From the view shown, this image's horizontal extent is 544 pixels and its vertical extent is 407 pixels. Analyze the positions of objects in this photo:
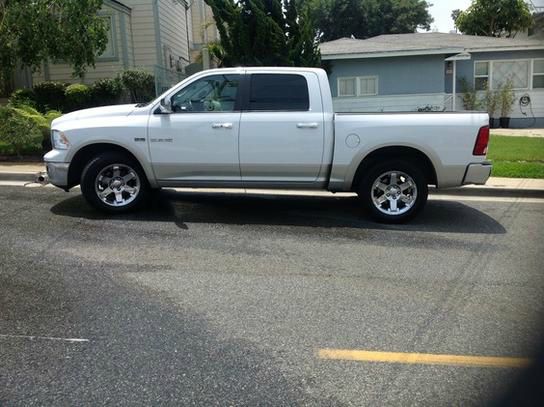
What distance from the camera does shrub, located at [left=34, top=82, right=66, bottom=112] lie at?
17688 mm

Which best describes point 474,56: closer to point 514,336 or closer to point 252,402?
point 514,336

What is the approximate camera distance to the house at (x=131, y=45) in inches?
752

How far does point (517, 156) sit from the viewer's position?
1250cm

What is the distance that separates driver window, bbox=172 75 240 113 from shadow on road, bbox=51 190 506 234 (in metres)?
1.41

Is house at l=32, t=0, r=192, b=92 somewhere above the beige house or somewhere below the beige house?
below

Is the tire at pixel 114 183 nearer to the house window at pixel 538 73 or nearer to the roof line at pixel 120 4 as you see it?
the roof line at pixel 120 4

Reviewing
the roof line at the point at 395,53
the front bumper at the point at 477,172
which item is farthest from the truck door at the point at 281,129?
the roof line at the point at 395,53

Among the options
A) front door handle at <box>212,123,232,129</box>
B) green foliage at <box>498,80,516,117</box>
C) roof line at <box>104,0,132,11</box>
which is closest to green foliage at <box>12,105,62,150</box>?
front door handle at <box>212,123,232,129</box>

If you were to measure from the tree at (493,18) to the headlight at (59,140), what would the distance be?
3602 centimetres

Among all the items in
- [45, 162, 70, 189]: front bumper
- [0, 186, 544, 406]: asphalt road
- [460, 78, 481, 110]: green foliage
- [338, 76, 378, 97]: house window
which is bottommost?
[0, 186, 544, 406]: asphalt road

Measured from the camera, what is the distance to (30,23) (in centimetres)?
1237

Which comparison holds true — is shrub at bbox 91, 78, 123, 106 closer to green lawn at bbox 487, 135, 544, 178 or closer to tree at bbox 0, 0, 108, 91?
tree at bbox 0, 0, 108, 91

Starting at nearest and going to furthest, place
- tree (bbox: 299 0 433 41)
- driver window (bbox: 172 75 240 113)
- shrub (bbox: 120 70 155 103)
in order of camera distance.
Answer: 1. driver window (bbox: 172 75 240 113)
2. shrub (bbox: 120 70 155 103)
3. tree (bbox: 299 0 433 41)

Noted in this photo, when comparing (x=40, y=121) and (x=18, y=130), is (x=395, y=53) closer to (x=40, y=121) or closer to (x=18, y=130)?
(x=40, y=121)
